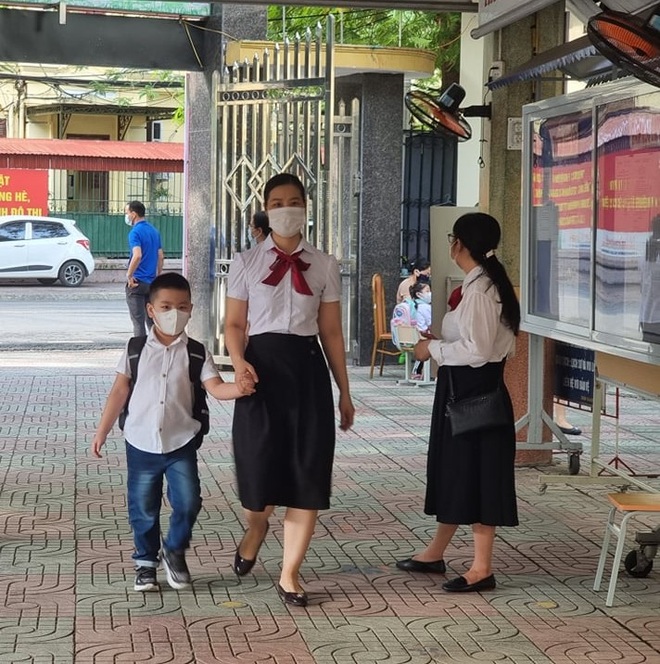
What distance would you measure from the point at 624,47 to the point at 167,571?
3041 mm

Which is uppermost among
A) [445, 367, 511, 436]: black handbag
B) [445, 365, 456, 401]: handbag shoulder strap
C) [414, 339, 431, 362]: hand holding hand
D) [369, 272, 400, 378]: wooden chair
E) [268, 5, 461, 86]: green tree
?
[268, 5, 461, 86]: green tree

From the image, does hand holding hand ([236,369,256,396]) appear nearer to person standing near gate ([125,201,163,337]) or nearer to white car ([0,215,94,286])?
person standing near gate ([125,201,163,337])

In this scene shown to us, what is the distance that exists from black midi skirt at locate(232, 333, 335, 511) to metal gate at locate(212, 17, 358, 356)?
9146 millimetres

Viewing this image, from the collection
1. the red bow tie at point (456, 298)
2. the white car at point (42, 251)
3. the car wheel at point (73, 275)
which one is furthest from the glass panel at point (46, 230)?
the red bow tie at point (456, 298)

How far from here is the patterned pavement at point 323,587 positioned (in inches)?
230

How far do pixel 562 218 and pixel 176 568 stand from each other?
3898mm

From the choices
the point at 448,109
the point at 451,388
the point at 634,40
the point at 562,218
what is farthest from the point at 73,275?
the point at 634,40

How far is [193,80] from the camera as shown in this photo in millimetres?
18125

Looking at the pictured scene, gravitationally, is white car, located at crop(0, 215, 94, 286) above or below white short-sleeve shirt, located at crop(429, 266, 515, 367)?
below

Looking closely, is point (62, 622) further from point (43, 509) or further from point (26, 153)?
point (26, 153)

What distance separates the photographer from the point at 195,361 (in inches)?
265

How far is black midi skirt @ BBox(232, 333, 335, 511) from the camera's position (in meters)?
6.49

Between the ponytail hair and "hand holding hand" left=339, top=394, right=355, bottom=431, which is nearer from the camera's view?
"hand holding hand" left=339, top=394, right=355, bottom=431

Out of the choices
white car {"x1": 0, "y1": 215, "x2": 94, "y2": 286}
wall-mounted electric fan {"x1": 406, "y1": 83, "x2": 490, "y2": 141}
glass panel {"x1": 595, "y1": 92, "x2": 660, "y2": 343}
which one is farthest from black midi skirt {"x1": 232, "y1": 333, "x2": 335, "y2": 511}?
white car {"x1": 0, "y1": 215, "x2": 94, "y2": 286}
